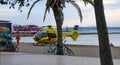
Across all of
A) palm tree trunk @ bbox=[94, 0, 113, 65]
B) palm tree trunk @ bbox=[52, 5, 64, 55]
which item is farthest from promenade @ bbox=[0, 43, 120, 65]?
palm tree trunk @ bbox=[94, 0, 113, 65]

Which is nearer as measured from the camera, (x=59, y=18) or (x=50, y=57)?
(x=50, y=57)

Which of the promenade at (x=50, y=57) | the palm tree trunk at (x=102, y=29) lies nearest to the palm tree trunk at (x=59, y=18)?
the promenade at (x=50, y=57)

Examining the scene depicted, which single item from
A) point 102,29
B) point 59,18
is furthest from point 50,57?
point 102,29

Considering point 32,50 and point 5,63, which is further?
point 32,50

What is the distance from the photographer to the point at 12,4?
10891 mm

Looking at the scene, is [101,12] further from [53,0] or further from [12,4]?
[53,0]

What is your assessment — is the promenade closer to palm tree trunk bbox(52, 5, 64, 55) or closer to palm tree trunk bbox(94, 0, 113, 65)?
palm tree trunk bbox(52, 5, 64, 55)

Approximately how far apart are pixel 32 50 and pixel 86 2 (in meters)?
7.15

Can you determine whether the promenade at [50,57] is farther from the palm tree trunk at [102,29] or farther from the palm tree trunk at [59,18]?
the palm tree trunk at [102,29]

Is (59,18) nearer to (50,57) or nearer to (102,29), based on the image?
(50,57)

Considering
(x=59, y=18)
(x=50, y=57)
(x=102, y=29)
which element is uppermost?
(x=59, y=18)

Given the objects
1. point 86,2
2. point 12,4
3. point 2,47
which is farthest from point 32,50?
point 12,4

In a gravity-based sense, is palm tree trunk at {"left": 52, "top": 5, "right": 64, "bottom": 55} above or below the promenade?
above

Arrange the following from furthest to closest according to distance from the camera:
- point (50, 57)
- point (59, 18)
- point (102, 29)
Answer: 1. point (59, 18)
2. point (50, 57)
3. point (102, 29)
